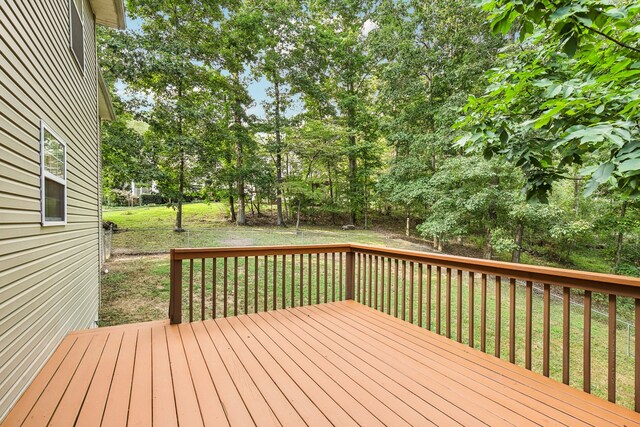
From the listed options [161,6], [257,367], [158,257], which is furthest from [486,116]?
[161,6]

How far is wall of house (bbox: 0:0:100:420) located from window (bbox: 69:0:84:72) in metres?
0.16

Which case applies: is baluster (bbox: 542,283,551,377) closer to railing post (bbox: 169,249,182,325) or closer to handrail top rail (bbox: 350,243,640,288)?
handrail top rail (bbox: 350,243,640,288)

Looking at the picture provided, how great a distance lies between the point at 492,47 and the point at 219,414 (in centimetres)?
1165

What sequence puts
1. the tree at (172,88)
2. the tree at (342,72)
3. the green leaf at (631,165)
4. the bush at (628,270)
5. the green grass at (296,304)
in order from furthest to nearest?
the tree at (342,72) → the tree at (172,88) → the bush at (628,270) → the green grass at (296,304) → the green leaf at (631,165)

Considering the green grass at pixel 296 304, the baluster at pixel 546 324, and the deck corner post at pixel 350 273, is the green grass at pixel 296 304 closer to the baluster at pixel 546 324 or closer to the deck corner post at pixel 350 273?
the deck corner post at pixel 350 273

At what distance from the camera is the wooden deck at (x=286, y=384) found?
162 centimetres

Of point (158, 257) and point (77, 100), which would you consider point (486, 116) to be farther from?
point (158, 257)

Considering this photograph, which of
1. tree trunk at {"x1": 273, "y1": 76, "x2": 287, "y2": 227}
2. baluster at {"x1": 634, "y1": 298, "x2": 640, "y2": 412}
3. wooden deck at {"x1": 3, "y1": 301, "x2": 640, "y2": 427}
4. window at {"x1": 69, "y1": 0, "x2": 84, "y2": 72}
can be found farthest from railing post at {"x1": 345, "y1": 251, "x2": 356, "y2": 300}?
tree trunk at {"x1": 273, "y1": 76, "x2": 287, "y2": 227}

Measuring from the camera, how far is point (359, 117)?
15859mm

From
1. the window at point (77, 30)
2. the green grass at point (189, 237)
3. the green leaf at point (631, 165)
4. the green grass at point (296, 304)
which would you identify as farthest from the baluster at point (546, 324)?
the green grass at point (189, 237)

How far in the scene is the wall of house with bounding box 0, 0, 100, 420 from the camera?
1647 millimetres

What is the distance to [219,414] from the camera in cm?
162

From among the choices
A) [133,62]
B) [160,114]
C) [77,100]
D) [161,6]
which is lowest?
[77,100]

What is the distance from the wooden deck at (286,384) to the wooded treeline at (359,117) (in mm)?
1469
